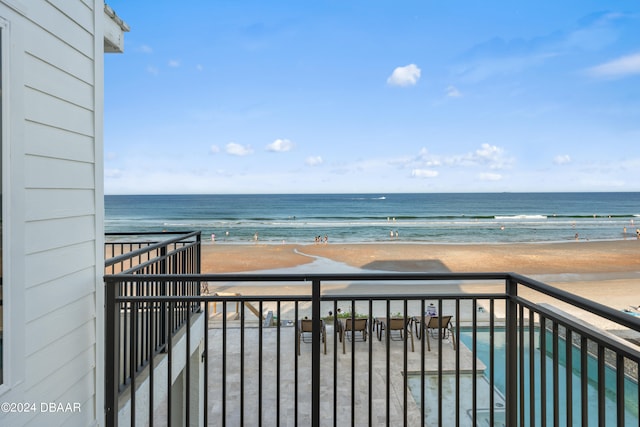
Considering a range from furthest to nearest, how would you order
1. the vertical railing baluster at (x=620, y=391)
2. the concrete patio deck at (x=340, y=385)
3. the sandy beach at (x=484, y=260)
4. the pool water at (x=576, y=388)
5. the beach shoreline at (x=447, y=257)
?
1. the beach shoreline at (x=447, y=257)
2. the sandy beach at (x=484, y=260)
3. the pool water at (x=576, y=388)
4. the concrete patio deck at (x=340, y=385)
5. the vertical railing baluster at (x=620, y=391)

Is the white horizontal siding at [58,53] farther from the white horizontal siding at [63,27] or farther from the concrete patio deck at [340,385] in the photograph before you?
the concrete patio deck at [340,385]

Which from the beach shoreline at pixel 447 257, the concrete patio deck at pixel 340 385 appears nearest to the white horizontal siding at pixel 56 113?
the concrete patio deck at pixel 340 385

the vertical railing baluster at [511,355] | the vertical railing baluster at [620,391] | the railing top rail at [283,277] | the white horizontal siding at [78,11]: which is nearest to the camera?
the vertical railing baluster at [620,391]

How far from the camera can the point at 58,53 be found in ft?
5.28

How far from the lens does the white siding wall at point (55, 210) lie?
4.49ft

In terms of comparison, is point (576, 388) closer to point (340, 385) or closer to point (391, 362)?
point (391, 362)

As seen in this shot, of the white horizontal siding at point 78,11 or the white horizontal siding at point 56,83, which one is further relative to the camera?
the white horizontal siding at point 78,11

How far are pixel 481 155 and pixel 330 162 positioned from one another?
1866 centimetres

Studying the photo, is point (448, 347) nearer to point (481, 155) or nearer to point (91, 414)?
point (91, 414)

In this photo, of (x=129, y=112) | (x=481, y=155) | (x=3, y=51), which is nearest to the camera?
(x=3, y=51)

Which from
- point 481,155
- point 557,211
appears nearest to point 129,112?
point 481,155

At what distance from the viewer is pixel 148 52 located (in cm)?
2189

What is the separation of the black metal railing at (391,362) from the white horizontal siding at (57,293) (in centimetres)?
11

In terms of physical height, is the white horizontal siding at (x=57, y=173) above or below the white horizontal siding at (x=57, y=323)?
above
